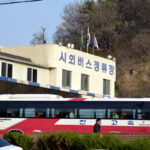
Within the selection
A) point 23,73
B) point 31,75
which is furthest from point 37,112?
point 31,75

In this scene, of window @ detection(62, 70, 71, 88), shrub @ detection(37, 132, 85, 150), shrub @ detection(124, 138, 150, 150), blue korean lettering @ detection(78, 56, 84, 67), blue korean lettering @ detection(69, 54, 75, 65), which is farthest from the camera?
blue korean lettering @ detection(78, 56, 84, 67)

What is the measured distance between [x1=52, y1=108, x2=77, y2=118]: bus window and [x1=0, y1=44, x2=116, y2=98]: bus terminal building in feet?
Result: 25.8

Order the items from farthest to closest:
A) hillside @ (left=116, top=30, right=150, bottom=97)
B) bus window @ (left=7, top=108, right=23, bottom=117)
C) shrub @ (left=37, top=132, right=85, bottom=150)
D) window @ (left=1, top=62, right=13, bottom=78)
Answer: hillside @ (left=116, top=30, right=150, bottom=97)
window @ (left=1, top=62, right=13, bottom=78)
bus window @ (left=7, top=108, right=23, bottom=117)
shrub @ (left=37, top=132, right=85, bottom=150)

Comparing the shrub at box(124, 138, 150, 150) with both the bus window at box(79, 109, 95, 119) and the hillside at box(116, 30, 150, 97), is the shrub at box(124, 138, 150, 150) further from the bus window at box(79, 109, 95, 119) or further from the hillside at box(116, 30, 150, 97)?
the hillside at box(116, 30, 150, 97)

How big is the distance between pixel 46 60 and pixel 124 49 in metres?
55.1

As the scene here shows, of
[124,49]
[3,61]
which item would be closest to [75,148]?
[3,61]

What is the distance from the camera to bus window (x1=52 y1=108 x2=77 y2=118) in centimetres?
2997

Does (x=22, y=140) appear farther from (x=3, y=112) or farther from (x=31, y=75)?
(x=31, y=75)

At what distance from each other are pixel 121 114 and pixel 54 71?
59.2 ft

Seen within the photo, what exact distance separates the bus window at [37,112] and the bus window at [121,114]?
417cm

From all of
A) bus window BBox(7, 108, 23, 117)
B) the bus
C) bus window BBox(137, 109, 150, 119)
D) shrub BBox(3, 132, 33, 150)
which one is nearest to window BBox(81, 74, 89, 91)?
the bus

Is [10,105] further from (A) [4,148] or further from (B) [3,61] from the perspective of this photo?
(A) [4,148]

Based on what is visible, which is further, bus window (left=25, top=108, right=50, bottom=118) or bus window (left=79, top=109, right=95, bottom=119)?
bus window (left=25, top=108, right=50, bottom=118)

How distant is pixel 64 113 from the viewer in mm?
30125
